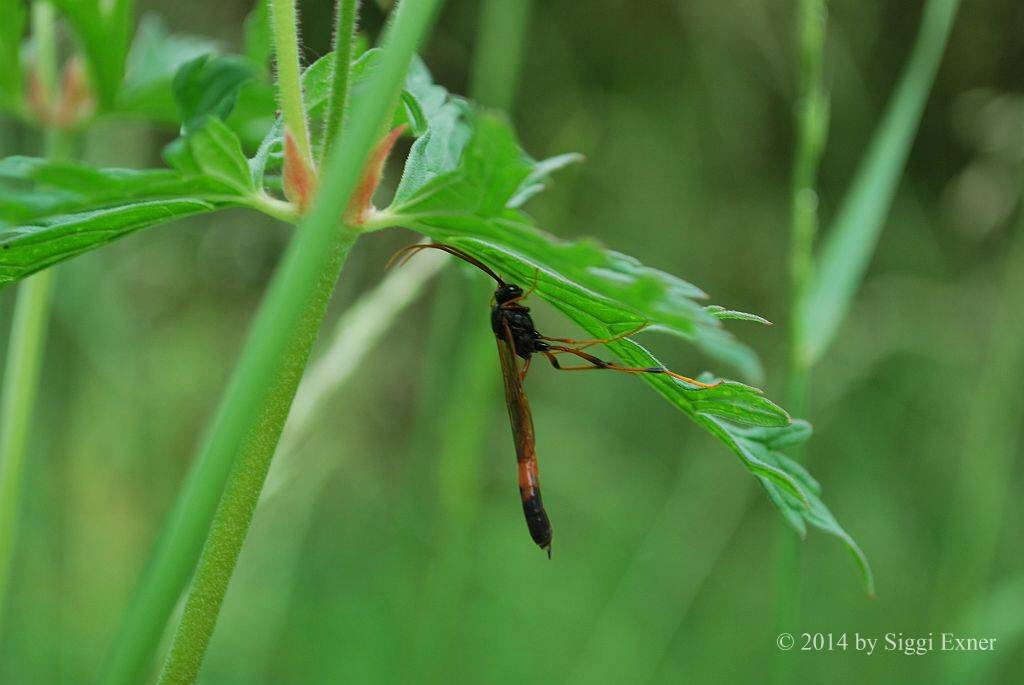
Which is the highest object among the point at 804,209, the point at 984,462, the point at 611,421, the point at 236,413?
the point at 804,209

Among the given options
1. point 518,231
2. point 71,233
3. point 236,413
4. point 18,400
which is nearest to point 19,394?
point 18,400

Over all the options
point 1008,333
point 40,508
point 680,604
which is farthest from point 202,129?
point 680,604

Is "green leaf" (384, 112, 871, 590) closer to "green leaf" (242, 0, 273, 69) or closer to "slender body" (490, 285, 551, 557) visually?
"slender body" (490, 285, 551, 557)

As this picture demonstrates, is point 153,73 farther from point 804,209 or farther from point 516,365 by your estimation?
point 804,209

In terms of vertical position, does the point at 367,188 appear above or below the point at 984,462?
above

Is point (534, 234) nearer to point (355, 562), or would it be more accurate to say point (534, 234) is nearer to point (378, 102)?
point (378, 102)

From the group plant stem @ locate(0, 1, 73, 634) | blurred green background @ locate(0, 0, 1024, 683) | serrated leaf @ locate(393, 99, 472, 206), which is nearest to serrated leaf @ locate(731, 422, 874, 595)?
serrated leaf @ locate(393, 99, 472, 206)
